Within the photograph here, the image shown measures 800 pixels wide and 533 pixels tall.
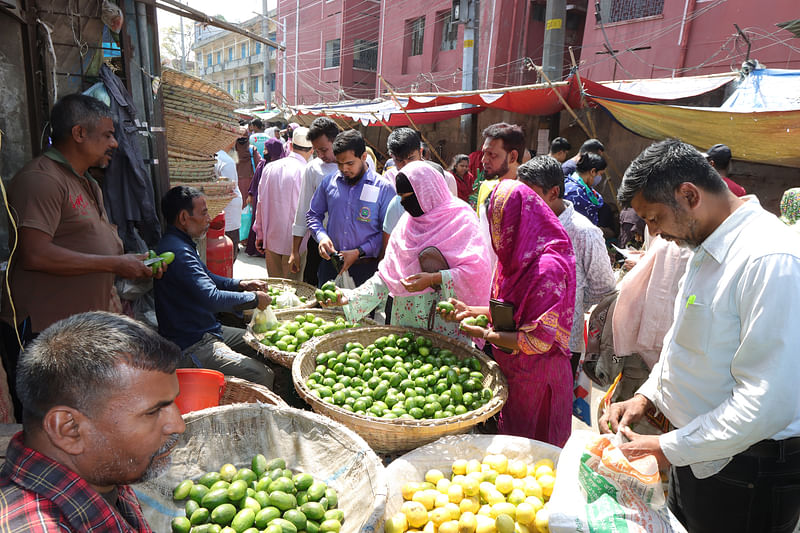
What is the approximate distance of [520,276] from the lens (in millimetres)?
2664

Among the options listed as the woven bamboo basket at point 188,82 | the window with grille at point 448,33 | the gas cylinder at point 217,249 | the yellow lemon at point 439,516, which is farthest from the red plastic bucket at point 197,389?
the window with grille at point 448,33

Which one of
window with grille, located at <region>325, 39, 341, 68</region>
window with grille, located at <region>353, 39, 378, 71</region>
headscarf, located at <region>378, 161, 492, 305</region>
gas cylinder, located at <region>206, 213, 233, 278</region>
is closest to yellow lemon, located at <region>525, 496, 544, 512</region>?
headscarf, located at <region>378, 161, 492, 305</region>

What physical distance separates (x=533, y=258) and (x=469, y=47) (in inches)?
434

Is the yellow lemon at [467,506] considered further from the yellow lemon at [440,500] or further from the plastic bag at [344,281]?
the plastic bag at [344,281]

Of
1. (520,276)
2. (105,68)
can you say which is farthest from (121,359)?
(105,68)

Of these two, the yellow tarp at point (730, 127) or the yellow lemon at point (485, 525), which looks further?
the yellow tarp at point (730, 127)

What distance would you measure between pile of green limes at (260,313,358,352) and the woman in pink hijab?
1.00ft

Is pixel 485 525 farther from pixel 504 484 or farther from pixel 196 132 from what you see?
pixel 196 132

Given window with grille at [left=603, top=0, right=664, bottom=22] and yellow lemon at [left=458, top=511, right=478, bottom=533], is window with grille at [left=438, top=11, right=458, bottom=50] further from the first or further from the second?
yellow lemon at [left=458, top=511, right=478, bottom=533]

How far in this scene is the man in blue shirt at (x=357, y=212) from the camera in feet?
15.3

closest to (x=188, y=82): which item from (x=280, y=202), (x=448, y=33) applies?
(x=280, y=202)

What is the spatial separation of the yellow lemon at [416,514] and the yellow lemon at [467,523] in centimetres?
16

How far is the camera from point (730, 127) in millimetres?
6285

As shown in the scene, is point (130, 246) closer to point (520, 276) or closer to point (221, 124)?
point (221, 124)
